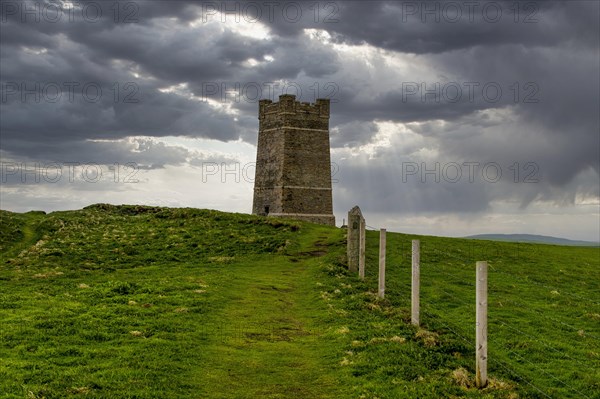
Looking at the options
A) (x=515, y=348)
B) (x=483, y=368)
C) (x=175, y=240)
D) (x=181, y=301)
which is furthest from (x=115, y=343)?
(x=175, y=240)

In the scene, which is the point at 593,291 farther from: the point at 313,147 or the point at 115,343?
the point at 313,147

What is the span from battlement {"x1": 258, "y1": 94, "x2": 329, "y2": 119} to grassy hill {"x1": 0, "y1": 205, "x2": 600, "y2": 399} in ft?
99.3

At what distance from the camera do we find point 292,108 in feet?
219

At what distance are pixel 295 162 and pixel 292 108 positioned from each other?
671cm

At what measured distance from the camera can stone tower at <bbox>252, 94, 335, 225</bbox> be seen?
216ft

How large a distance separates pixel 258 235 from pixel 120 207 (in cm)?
2780

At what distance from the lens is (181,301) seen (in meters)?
20.8

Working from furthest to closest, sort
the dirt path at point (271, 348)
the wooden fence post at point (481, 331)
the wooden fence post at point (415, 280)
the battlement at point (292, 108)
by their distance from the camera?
the battlement at point (292, 108) < the wooden fence post at point (415, 280) < the dirt path at point (271, 348) < the wooden fence post at point (481, 331)

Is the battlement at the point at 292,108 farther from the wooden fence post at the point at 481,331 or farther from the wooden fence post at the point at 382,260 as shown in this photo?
the wooden fence post at the point at 481,331

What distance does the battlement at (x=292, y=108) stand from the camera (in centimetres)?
6650

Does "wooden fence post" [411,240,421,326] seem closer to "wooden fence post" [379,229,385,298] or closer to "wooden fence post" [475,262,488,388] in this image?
"wooden fence post" [379,229,385,298]

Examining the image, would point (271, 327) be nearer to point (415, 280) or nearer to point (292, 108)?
point (415, 280)

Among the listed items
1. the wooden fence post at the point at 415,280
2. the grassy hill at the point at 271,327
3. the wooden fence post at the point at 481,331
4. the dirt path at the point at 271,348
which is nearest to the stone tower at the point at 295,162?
the grassy hill at the point at 271,327

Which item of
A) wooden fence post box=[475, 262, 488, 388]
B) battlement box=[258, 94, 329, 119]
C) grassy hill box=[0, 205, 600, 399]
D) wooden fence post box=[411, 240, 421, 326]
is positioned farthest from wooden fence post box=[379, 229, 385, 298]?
battlement box=[258, 94, 329, 119]
